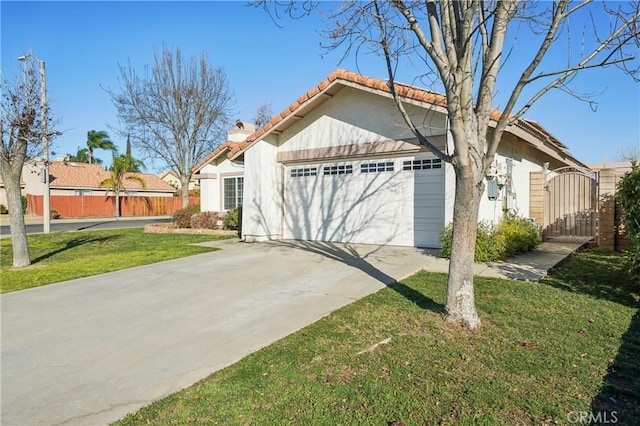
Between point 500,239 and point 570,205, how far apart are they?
550cm

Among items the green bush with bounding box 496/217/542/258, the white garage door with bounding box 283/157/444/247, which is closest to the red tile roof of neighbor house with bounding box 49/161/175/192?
the white garage door with bounding box 283/157/444/247

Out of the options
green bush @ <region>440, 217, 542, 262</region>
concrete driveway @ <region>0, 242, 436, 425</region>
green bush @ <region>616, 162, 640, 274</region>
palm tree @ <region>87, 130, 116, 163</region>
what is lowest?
concrete driveway @ <region>0, 242, 436, 425</region>

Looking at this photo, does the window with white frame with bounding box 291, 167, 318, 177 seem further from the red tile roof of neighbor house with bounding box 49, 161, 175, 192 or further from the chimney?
the red tile roof of neighbor house with bounding box 49, 161, 175, 192

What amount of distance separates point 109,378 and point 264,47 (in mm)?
8932

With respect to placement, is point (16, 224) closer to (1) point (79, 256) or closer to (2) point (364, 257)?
(1) point (79, 256)

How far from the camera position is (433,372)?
3562 mm

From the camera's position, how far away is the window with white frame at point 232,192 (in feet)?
64.6

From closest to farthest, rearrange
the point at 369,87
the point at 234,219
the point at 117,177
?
the point at 369,87 < the point at 234,219 < the point at 117,177

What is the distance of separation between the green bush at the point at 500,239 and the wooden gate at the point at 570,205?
2576mm

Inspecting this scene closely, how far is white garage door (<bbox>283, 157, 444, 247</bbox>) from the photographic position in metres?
10.8

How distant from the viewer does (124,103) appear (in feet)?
73.0

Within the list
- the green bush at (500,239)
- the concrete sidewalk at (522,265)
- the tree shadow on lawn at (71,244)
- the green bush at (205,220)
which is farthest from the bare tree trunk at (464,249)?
the green bush at (205,220)

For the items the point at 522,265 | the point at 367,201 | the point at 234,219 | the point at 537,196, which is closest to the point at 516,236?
the point at 522,265

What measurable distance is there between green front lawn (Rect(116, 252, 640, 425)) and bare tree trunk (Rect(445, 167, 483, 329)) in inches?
8.8
